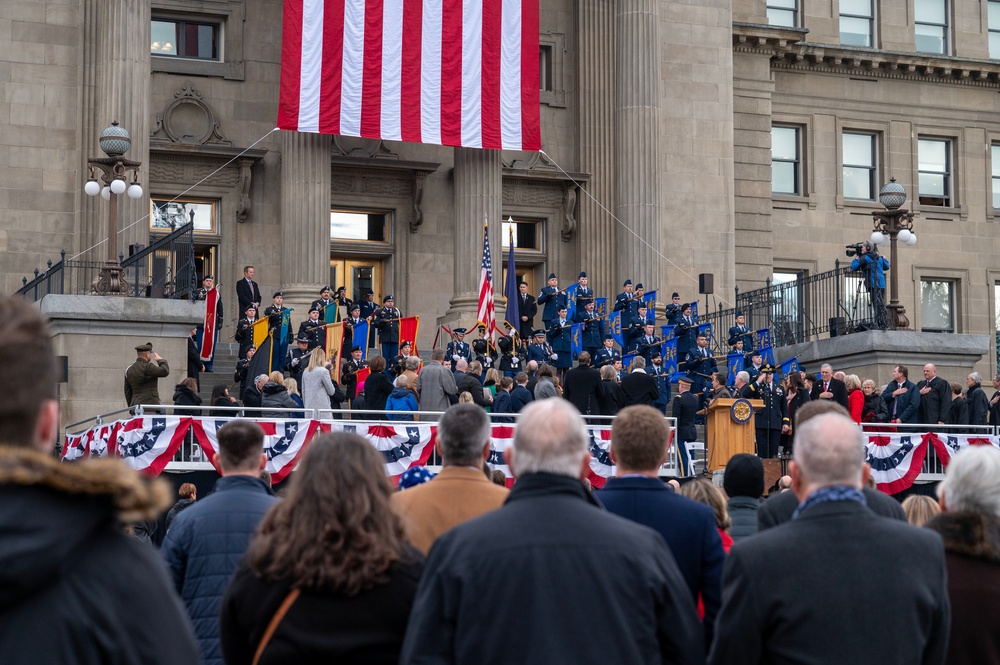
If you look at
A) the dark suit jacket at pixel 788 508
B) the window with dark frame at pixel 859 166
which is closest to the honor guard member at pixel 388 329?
the dark suit jacket at pixel 788 508

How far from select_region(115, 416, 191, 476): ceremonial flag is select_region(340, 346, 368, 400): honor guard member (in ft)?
15.1

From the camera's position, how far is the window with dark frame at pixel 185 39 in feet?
110

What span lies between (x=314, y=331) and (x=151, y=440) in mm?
6202

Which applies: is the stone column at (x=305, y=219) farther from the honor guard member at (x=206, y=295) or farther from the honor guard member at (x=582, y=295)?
the honor guard member at (x=582, y=295)

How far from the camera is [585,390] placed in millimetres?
22250

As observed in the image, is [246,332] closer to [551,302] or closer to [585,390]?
[551,302]

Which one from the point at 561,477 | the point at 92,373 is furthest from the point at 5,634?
the point at 92,373

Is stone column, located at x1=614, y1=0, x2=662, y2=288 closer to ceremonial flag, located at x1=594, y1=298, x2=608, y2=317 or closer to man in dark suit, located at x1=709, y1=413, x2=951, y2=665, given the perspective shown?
ceremonial flag, located at x1=594, y1=298, x2=608, y2=317

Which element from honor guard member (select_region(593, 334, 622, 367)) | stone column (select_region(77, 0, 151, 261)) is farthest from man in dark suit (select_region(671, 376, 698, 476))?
stone column (select_region(77, 0, 151, 261))

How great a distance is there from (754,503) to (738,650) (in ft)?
11.1

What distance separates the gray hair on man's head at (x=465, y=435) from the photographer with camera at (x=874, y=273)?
2449 centimetres

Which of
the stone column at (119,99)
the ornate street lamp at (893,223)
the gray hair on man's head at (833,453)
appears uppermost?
the stone column at (119,99)

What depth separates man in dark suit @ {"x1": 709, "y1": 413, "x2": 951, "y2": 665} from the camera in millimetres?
4969

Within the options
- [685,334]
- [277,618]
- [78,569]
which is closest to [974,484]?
[277,618]
